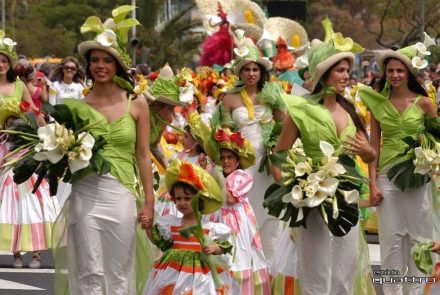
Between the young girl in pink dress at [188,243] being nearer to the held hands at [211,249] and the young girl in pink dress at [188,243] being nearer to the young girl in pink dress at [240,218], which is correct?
the held hands at [211,249]

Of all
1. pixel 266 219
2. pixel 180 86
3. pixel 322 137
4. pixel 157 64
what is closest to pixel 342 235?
pixel 322 137

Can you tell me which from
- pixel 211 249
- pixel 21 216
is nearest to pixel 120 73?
pixel 211 249

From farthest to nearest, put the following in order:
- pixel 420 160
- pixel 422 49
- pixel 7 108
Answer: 1. pixel 7 108
2. pixel 422 49
3. pixel 420 160

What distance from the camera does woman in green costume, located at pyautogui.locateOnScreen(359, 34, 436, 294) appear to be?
1105cm

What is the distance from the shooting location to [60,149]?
9.17 meters

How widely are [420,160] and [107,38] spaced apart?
9.28 ft

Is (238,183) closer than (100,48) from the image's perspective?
No

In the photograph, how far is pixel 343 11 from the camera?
8919cm

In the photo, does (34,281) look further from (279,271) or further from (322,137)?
(322,137)

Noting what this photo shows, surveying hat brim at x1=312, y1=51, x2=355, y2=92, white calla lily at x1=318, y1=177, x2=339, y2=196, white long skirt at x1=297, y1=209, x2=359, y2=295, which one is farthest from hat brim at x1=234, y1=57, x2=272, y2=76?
white calla lily at x1=318, y1=177, x2=339, y2=196

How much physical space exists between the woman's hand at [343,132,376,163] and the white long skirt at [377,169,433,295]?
1.64m

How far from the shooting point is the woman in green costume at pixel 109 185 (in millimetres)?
9164

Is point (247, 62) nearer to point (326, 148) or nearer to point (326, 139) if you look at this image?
point (326, 139)

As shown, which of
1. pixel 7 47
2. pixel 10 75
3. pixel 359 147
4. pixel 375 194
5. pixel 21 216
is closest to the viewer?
pixel 359 147
